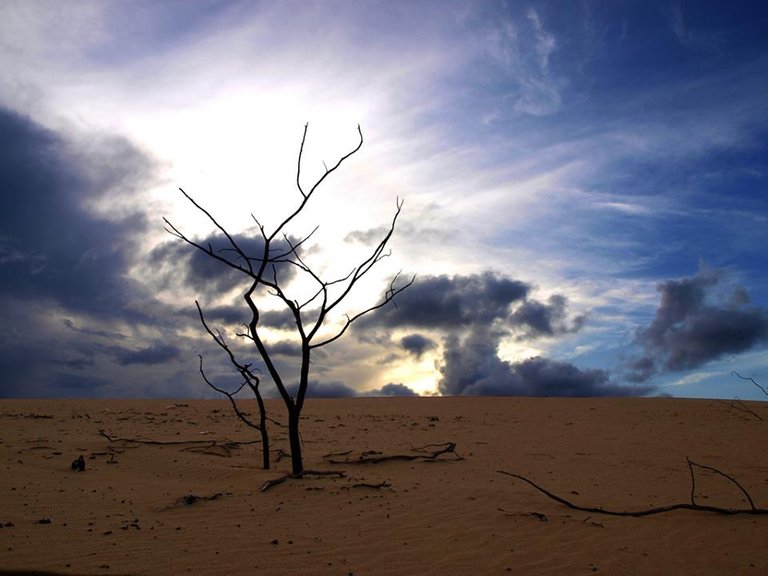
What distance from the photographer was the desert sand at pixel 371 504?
5824mm

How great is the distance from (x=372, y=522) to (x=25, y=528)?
12.3 ft

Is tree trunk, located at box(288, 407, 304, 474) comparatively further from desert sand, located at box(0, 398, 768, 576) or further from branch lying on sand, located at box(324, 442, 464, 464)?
branch lying on sand, located at box(324, 442, 464, 464)

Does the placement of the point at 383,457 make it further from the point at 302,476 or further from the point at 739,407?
the point at 739,407

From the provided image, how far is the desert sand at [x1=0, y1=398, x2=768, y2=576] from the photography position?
5824mm


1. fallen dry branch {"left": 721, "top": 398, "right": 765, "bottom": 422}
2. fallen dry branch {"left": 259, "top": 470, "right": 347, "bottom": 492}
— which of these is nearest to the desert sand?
fallen dry branch {"left": 259, "top": 470, "right": 347, "bottom": 492}

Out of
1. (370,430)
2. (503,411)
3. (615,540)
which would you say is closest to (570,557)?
(615,540)

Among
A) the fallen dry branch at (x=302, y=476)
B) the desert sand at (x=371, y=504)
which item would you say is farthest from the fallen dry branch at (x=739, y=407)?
the fallen dry branch at (x=302, y=476)

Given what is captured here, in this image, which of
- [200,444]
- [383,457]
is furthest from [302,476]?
[200,444]

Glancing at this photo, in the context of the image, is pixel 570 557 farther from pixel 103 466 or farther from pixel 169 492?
pixel 103 466

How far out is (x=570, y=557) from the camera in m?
6.20

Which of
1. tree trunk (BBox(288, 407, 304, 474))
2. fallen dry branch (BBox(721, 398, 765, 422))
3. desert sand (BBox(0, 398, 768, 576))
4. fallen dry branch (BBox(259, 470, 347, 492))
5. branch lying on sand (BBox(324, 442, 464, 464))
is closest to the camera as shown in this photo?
desert sand (BBox(0, 398, 768, 576))

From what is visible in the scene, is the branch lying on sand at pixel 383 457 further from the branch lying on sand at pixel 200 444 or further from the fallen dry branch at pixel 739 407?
the fallen dry branch at pixel 739 407

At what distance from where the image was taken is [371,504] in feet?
26.1

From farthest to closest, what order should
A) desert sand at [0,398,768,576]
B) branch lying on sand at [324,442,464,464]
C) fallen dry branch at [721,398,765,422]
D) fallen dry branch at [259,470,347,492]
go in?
1. fallen dry branch at [721,398,765,422]
2. branch lying on sand at [324,442,464,464]
3. fallen dry branch at [259,470,347,492]
4. desert sand at [0,398,768,576]
